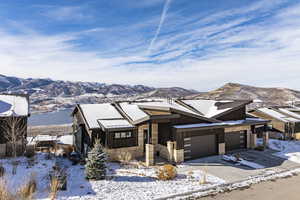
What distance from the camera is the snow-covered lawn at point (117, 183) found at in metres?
9.02

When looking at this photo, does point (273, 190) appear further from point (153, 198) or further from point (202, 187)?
point (153, 198)

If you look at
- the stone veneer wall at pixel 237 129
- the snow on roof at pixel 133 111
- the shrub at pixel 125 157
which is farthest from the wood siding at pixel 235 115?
the shrub at pixel 125 157

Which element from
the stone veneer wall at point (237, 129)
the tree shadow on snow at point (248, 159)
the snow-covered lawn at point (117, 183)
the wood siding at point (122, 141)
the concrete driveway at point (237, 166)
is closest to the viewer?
the snow-covered lawn at point (117, 183)

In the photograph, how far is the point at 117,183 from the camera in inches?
409

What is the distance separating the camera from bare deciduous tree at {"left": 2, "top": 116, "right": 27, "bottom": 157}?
14613mm

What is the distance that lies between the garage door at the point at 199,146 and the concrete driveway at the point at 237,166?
1.72 ft

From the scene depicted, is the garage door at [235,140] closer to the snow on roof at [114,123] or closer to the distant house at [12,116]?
the snow on roof at [114,123]

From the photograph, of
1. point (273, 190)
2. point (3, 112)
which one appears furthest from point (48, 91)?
point (273, 190)

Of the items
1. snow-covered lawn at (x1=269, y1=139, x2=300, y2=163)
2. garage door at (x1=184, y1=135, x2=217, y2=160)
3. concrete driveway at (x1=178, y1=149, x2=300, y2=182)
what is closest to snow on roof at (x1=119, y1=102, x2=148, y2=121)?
garage door at (x1=184, y1=135, x2=217, y2=160)

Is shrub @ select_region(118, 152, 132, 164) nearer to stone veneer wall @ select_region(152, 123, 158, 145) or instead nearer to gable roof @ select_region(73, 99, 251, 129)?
gable roof @ select_region(73, 99, 251, 129)

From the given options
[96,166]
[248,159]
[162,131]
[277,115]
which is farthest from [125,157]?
[277,115]

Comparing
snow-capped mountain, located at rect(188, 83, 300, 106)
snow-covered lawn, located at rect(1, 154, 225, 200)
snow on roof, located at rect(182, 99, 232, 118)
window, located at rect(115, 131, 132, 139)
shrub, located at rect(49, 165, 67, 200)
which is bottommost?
snow-covered lawn, located at rect(1, 154, 225, 200)

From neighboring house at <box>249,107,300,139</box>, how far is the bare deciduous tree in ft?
83.8

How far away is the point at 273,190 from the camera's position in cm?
1031
